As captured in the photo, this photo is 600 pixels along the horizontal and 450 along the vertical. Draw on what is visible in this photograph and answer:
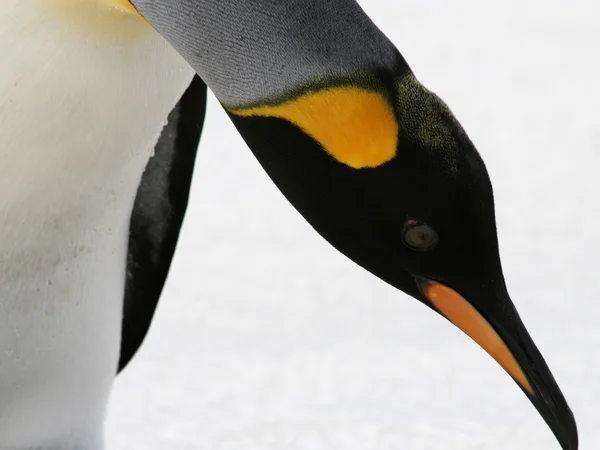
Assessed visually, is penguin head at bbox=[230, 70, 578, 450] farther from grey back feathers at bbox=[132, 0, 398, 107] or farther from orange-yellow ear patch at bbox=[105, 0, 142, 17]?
orange-yellow ear patch at bbox=[105, 0, 142, 17]

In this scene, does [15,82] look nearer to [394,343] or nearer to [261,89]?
[261,89]

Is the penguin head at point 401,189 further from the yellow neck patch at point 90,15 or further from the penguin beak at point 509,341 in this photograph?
the yellow neck patch at point 90,15

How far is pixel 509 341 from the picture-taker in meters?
1.21

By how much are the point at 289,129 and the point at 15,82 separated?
0.35 m

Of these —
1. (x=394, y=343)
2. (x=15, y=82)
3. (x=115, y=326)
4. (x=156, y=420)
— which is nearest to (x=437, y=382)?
(x=394, y=343)

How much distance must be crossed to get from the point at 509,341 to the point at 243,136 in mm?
310

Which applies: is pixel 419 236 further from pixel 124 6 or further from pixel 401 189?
pixel 124 6

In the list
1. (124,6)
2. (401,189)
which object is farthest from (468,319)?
(124,6)

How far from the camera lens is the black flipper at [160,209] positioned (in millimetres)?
1896

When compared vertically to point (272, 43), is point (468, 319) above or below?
below

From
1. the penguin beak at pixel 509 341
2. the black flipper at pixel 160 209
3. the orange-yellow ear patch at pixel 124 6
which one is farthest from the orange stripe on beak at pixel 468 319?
the black flipper at pixel 160 209

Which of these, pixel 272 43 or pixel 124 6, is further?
pixel 124 6

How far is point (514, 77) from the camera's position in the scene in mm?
3461

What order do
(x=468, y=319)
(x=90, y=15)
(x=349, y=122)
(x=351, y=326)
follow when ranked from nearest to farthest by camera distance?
(x=349, y=122), (x=468, y=319), (x=90, y=15), (x=351, y=326)
